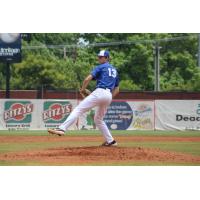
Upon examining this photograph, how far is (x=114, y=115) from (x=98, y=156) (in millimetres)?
11910

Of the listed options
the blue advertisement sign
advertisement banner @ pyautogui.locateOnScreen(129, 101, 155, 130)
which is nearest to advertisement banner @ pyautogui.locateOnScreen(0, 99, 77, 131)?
the blue advertisement sign

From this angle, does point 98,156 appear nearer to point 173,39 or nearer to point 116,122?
point 116,122

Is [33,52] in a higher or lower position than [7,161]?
higher

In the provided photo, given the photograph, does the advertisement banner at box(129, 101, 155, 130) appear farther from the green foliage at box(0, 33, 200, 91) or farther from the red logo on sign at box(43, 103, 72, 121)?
the green foliage at box(0, 33, 200, 91)

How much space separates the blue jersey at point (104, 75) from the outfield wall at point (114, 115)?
10.9 m

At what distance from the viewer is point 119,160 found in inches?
415

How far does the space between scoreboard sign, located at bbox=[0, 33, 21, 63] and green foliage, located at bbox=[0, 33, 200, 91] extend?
696 cm

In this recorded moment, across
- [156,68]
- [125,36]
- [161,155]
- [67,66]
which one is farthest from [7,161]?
[125,36]

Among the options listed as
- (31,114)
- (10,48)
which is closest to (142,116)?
(31,114)

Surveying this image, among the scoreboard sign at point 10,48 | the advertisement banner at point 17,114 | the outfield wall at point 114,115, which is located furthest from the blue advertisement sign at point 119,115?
the scoreboard sign at point 10,48

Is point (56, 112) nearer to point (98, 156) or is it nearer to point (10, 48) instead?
point (10, 48)

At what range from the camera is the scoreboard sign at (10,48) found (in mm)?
22516

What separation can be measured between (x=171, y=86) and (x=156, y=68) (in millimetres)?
1888

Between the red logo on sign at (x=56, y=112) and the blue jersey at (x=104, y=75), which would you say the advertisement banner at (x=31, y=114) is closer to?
the red logo on sign at (x=56, y=112)
